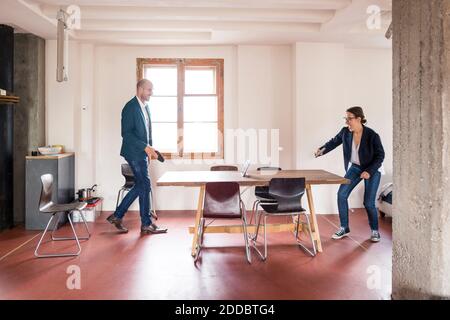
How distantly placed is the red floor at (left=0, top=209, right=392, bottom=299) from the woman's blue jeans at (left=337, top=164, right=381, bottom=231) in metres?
0.30

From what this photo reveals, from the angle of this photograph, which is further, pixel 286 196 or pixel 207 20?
pixel 207 20

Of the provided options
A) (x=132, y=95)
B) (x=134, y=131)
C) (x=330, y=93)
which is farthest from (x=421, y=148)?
(x=132, y=95)

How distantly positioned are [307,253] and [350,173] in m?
1.29

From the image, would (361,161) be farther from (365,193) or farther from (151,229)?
(151,229)

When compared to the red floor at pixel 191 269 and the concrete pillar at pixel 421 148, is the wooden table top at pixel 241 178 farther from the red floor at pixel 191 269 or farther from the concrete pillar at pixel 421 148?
the concrete pillar at pixel 421 148

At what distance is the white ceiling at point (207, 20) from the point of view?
4.53 m

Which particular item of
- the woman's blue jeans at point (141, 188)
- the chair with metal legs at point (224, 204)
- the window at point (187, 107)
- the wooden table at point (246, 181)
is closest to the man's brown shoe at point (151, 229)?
the woman's blue jeans at point (141, 188)

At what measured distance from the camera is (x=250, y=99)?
6293 millimetres

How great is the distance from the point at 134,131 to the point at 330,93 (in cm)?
352

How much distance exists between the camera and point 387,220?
563 centimetres

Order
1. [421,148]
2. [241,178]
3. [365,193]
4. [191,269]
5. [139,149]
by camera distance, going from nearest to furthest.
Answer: [421,148] < [191,269] < [241,178] < [365,193] < [139,149]

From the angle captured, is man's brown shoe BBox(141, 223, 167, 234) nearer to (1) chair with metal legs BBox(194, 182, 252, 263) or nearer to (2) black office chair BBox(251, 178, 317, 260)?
(1) chair with metal legs BBox(194, 182, 252, 263)

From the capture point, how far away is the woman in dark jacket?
4.36 meters

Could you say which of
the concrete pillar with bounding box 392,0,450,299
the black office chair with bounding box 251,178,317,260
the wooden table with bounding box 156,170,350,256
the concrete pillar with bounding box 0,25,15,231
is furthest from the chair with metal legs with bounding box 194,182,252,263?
the concrete pillar with bounding box 0,25,15,231
